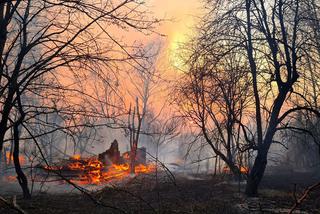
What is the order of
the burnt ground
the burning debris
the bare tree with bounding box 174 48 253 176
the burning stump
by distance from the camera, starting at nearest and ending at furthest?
the burnt ground < the bare tree with bounding box 174 48 253 176 < the burning debris < the burning stump

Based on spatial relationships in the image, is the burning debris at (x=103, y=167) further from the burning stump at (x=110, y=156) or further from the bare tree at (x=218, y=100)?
the bare tree at (x=218, y=100)

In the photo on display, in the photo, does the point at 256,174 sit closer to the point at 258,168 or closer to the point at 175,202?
the point at 258,168

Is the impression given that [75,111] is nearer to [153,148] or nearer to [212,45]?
[212,45]

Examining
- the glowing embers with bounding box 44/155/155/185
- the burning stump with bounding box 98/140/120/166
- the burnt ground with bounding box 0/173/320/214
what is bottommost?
the burnt ground with bounding box 0/173/320/214

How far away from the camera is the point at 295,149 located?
2642 cm

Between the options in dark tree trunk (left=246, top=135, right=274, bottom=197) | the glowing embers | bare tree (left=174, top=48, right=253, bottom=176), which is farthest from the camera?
the glowing embers

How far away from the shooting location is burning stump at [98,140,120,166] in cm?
2088

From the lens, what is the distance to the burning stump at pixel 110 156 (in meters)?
20.9

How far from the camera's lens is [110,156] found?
861 inches

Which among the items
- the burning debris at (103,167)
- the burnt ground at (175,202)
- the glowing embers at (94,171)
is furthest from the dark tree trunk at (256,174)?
the burning debris at (103,167)

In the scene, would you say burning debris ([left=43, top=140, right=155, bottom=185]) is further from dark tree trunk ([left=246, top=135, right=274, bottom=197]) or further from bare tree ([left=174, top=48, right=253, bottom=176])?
dark tree trunk ([left=246, top=135, right=274, bottom=197])

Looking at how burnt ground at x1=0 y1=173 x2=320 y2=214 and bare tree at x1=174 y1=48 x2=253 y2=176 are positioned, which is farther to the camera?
bare tree at x1=174 y1=48 x2=253 y2=176

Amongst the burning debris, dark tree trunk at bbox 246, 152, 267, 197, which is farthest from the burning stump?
dark tree trunk at bbox 246, 152, 267, 197

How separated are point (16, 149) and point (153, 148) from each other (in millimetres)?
46636
